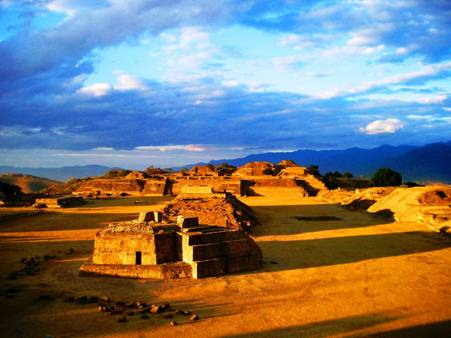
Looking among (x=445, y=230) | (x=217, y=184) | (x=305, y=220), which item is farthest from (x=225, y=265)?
(x=217, y=184)

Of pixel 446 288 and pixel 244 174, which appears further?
pixel 244 174

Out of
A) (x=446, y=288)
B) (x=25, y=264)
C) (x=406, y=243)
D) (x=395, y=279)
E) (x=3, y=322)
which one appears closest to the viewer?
(x=3, y=322)

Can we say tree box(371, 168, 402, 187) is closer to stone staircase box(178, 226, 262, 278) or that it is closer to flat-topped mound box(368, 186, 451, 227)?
flat-topped mound box(368, 186, 451, 227)

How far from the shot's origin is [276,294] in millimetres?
10469

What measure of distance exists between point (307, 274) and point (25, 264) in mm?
8937

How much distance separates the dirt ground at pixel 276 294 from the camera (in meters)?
8.24

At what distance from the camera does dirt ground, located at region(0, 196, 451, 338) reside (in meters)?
8.24

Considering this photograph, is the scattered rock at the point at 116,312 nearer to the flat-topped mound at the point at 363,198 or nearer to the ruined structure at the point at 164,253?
the ruined structure at the point at 164,253

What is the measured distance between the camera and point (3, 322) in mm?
8414

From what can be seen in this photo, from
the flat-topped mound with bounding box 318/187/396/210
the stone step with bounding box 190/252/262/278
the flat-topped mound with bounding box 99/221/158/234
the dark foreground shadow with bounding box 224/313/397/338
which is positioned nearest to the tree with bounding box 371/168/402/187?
the flat-topped mound with bounding box 318/187/396/210

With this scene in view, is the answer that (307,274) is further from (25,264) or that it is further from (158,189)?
(158,189)

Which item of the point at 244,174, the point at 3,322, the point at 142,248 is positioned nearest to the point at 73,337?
the point at 3,322

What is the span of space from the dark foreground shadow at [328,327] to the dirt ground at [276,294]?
0.07 feet

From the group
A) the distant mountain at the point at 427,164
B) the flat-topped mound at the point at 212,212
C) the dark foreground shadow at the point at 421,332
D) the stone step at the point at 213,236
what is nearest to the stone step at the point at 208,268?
the stone step at the point at 213,236
